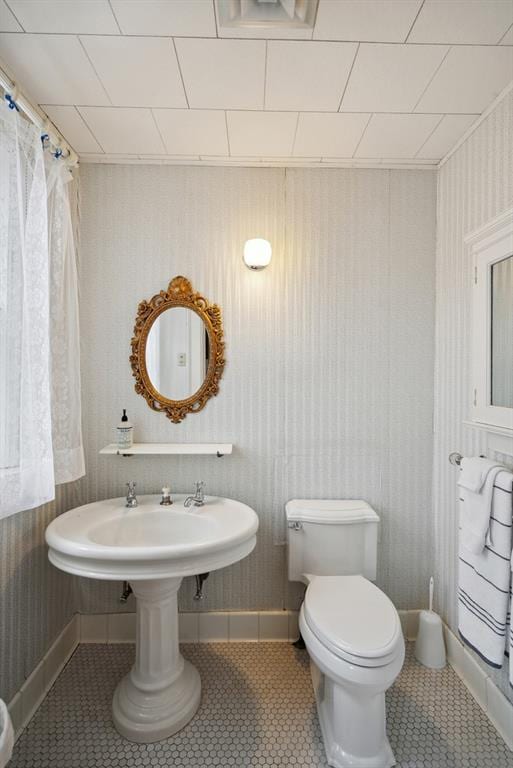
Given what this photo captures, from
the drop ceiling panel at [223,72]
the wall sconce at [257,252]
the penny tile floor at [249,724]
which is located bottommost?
the penny tile floor at [249,724]

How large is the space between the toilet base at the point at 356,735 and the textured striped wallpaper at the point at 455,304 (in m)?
0.53

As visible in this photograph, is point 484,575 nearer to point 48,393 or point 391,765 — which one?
point 391,765

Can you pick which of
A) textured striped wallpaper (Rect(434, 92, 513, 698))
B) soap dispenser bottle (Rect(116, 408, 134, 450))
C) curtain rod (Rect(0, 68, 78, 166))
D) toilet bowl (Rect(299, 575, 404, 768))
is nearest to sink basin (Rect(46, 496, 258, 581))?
soap dispenser bottle (Rect(116, 408, 134, 450))

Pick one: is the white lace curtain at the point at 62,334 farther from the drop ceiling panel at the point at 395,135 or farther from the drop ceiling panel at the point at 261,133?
the drop ceiling panel at the point at 395,135

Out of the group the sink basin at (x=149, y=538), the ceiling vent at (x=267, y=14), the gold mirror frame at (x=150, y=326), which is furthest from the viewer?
the gold mirror frame at (x=150, y=326)

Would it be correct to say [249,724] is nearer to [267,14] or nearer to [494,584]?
[494,584]

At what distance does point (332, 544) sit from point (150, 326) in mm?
1363

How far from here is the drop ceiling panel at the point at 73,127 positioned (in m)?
1.60

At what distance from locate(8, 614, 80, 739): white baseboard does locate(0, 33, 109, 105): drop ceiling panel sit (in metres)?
2.26

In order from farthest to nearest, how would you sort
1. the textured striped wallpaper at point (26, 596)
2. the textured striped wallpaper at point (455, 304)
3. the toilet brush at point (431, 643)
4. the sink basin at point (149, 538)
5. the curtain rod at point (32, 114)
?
1. the toilet brush at point (431, 643)
2. the textured striped wallpaper at point (455, 304)
3. the textured striped wallpaper at point (26, 596)
4. the sink basin at point (149, 538)
5. the curtain rod at point (32, 114)

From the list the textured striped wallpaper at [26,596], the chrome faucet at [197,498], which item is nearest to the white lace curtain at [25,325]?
the textured striped wallpaper at [26,596]

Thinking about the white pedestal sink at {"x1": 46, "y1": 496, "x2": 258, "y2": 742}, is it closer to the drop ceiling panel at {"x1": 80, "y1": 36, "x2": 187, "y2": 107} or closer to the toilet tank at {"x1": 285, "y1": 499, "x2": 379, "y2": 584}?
the toilet tank at {"x1": 285, "y1": 499, "x2": 379, "y2": 584}

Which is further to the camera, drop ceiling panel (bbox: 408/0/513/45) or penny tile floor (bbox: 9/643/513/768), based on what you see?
penny tile floor (bbox: 9/643/513/768)

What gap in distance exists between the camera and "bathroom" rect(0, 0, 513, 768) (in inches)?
51.4
